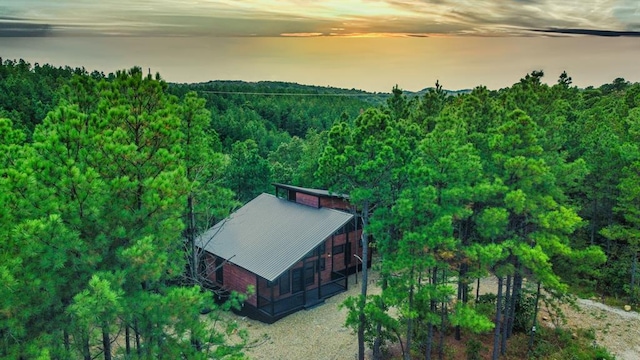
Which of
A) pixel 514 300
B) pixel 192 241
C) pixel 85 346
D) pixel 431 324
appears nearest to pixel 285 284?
pixel 431 324

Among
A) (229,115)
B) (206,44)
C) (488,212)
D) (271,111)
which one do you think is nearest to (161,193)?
(488,212)

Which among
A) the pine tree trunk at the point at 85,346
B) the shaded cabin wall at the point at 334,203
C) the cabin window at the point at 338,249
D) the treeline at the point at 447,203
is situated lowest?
the cabin window at the point at 338,249

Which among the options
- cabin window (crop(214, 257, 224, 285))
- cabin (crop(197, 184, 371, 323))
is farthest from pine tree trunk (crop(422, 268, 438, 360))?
cabin window (crop(214, 257, 224, 285))

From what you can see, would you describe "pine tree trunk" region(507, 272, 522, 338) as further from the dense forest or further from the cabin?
the cabin

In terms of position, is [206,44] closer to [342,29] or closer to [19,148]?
[342,29]

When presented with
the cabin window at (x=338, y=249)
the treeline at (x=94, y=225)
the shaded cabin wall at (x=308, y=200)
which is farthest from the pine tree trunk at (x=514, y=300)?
the treeline at (x=94, y=225)

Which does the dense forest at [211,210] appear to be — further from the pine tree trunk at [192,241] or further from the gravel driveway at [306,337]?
the gravel driveway at [306,337]
